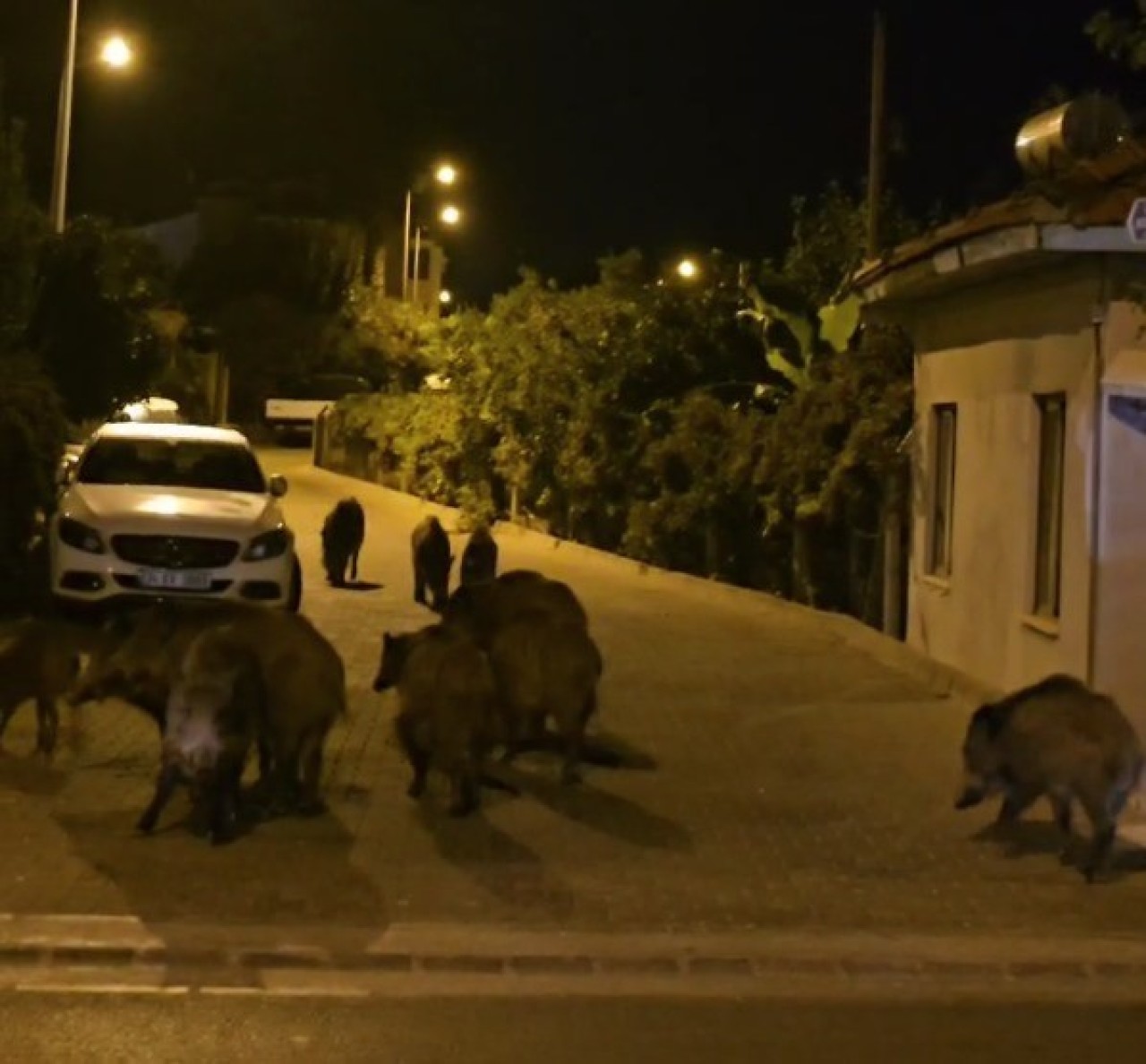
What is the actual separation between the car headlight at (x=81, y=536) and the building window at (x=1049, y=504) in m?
6.83

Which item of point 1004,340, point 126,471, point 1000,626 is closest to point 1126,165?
point 1004,340

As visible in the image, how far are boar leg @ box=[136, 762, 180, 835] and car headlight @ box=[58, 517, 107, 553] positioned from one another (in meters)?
6.75

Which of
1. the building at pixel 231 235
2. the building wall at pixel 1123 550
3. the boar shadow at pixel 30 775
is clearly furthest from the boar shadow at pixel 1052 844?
the building at pixel 231 235

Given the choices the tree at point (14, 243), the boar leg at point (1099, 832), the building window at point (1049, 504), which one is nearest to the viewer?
the boar leg at point (1099, 832)

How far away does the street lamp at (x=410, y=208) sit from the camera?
5847 cm

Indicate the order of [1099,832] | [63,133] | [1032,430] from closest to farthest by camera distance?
[1099,832], [1032,430], [63,133]

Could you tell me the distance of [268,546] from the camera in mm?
17516

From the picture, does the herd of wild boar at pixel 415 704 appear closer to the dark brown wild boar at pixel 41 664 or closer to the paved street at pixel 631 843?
the dark brown wild boar at pixel 41 664

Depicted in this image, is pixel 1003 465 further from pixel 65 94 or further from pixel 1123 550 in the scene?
pixel 65 94

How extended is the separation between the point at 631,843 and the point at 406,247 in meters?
51.4

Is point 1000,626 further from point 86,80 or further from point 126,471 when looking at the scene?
point 86,80

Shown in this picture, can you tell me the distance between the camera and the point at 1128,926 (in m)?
9.23

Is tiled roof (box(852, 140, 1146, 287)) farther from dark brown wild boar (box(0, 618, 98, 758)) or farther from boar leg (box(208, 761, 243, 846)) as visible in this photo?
dark brown wild boar (box(0, 618, 98, 758))

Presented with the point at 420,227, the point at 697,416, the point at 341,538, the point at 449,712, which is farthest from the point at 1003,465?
the point at 420,227
